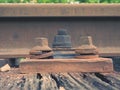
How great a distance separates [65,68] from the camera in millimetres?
2381

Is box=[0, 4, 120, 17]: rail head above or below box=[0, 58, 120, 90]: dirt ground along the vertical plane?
above

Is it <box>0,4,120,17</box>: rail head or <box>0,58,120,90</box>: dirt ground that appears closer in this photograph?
<box>0,58,120,90</box>: dirt ground

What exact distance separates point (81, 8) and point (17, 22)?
2.50ft

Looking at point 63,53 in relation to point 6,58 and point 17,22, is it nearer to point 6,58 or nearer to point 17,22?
point 6,58

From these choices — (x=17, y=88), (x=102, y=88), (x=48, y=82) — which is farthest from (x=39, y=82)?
(x=102, y=88)

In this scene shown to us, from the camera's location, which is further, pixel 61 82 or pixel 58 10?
pixel 58 10

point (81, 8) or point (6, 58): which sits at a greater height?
point (81, 8)

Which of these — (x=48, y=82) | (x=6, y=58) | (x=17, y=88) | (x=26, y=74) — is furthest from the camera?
(x=6, y=58)

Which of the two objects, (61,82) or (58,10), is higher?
(58,10)

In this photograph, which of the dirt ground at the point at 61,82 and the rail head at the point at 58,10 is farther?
the rail head at the point at 58,10

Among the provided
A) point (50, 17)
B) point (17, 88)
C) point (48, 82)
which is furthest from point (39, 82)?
point (50, 17)

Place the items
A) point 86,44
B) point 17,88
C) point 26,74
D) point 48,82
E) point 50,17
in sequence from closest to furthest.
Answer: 1. point 17,88
2. point 48,82
3. point 26,74
4. point 86,44
5. point 50,17

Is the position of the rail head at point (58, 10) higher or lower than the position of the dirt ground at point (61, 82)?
higher

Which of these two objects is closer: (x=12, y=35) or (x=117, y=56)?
(x=117, y=56)
